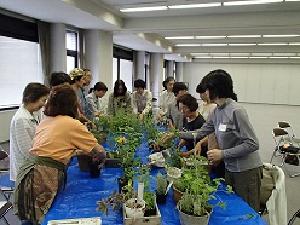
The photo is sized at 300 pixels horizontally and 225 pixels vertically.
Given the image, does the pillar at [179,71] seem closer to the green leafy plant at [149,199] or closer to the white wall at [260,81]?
the white wall at [260,81]

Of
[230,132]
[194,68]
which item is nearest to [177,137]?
[230,132]

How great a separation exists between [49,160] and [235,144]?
4.26ft

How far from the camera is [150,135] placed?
2.92m

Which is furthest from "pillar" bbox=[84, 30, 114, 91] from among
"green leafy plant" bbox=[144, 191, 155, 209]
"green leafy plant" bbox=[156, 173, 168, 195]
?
"green leafy plant" bbox=[144, 191, 155, 209]

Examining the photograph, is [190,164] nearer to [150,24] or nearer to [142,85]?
[142,85]

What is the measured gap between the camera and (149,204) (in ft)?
5.10

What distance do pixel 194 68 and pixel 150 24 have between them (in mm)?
12730

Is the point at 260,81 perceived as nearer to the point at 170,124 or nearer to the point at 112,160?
the point at 170,124

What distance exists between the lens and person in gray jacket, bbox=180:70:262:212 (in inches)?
80.5

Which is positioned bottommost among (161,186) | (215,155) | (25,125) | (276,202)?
(276,202)

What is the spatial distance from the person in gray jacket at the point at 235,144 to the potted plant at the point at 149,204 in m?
0.64

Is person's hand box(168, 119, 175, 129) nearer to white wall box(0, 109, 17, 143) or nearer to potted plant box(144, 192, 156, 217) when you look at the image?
potted plant box(144, 192, 156, 217)

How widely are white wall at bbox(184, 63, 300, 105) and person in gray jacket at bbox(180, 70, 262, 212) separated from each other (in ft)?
53.0

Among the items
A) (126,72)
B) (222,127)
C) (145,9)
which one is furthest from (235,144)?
(126,72)
